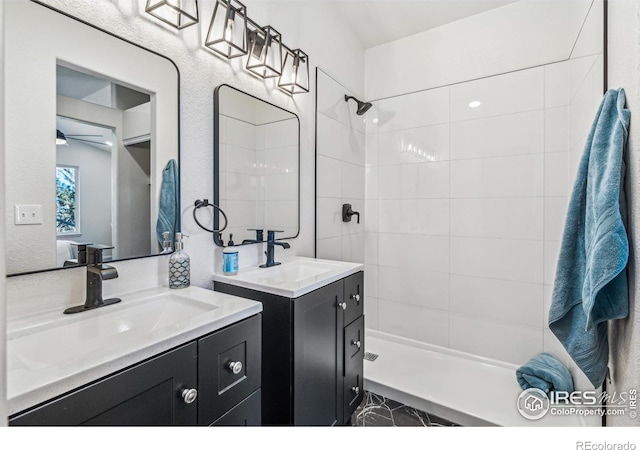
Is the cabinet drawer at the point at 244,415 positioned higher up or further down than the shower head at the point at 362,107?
further down

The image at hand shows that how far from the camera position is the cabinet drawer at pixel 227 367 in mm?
794

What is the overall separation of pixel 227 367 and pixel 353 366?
3.03ft

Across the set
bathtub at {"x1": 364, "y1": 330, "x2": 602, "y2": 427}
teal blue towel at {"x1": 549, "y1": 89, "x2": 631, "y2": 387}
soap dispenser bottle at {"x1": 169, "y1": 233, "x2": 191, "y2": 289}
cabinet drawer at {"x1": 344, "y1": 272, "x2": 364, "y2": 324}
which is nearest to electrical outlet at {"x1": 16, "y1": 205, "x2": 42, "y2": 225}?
soap dispenser bottle at {"x1": 169, "y1": 233, "x2": 191, "y2": 289}

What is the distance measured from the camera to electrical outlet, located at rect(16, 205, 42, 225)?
80 cm

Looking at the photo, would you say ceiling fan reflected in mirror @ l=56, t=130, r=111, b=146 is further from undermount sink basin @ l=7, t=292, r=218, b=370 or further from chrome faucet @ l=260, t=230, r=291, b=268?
chrome faucet @ l=260, t=230, r=291, b=268

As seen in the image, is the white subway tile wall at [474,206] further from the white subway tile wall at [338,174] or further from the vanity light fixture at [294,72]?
the vanity light fixture at [294,72]

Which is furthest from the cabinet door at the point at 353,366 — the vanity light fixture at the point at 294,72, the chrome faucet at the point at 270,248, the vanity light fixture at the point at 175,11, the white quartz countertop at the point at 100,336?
the vanity light fixture at the point at 175,11

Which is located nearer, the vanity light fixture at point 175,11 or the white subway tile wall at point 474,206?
the vanity light fixture at point 175,11

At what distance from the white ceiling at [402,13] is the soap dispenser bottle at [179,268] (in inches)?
76.1

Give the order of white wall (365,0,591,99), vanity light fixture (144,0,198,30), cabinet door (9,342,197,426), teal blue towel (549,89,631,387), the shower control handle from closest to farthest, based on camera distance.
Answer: cabinet door (9,342,197,426) → teal blue towel (549,89,631,387) → vanity light fixture (144,0,198,30) → white wall (365,0,591,99) → the shower control handle

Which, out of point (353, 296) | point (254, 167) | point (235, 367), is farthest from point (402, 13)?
point (235, 367)

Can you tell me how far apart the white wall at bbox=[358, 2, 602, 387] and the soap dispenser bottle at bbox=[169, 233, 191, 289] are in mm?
1761
